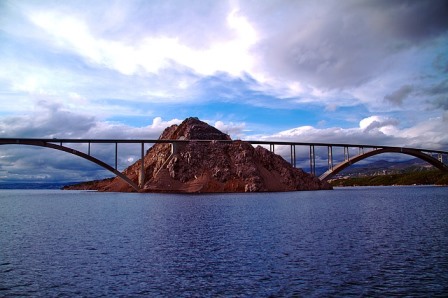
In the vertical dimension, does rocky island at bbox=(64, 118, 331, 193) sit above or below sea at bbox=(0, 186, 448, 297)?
above

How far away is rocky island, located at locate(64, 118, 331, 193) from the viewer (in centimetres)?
15288

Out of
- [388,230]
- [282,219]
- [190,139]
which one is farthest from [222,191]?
[388,230]

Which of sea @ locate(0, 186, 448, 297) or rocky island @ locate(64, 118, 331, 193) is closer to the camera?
sea @ locate(0, 186, 448, 297)

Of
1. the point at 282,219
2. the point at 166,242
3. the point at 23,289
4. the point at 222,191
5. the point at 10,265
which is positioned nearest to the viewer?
the point at 23,289

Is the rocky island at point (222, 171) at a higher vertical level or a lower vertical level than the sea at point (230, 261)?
higher

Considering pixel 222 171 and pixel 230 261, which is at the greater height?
pixel 222 171

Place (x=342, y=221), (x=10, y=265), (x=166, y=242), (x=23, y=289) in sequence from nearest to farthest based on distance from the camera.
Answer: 1. (x=23, y=289)
2. (x=10, y=265)
3. (x=166, y=242)
4. (x=342, y=221)

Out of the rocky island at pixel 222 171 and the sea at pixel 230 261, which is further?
the rocky island at pixel 222 171

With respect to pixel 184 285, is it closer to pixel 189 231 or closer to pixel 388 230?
pixel 189 231

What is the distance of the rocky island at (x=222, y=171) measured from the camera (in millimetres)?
152875

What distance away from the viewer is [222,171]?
155 metres

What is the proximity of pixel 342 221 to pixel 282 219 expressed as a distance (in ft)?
25.0

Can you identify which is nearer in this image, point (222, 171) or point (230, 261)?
point (230, 261)

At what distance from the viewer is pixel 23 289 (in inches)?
804
